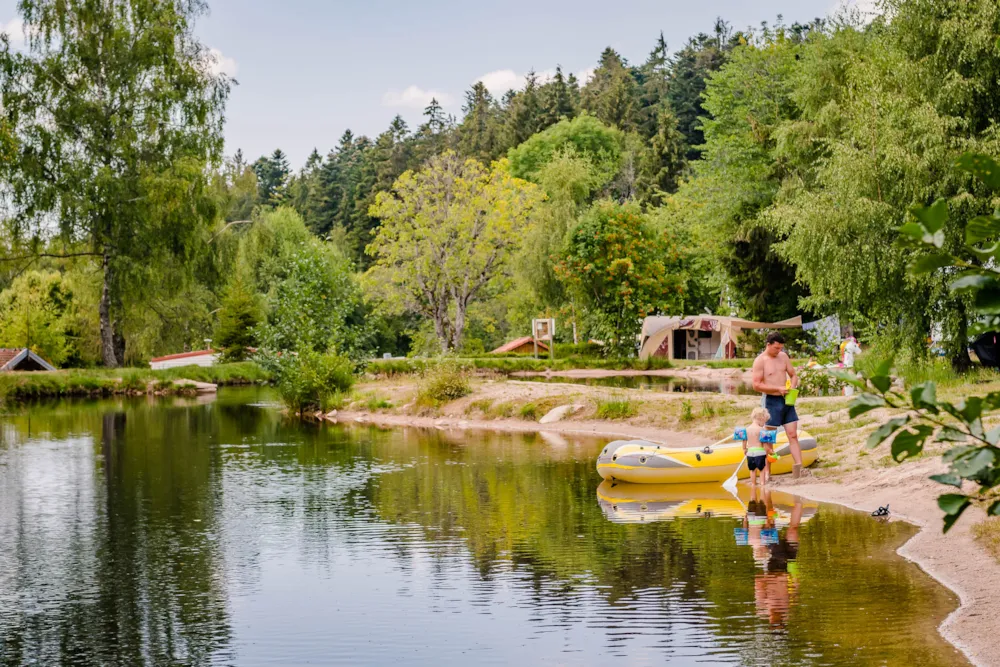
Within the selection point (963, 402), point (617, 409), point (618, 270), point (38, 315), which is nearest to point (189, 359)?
point (38, 315)

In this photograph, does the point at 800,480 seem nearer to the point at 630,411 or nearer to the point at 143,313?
the point at 630,411

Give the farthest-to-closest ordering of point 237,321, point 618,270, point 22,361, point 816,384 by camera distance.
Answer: point 237,321 < point 618,270 < point 22,361 < point 816,384

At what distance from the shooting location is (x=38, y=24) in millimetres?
45656

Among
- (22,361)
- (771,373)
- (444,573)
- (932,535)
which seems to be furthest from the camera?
(22,361)

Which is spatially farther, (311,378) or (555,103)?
(555,103)

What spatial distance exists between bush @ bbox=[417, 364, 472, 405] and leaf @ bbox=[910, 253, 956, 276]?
28338 millimetres

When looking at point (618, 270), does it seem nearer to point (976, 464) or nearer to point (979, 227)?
point (979, 227)

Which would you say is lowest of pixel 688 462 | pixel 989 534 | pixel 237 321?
pixel 989 534

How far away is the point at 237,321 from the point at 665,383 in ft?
94.2

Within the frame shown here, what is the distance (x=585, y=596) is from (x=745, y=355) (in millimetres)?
46997

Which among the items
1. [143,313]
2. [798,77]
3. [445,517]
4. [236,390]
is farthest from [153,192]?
[445,517]

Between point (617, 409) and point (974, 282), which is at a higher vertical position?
point (974, 282)

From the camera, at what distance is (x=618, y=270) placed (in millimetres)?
52594

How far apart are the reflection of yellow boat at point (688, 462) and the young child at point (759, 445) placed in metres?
0.72
